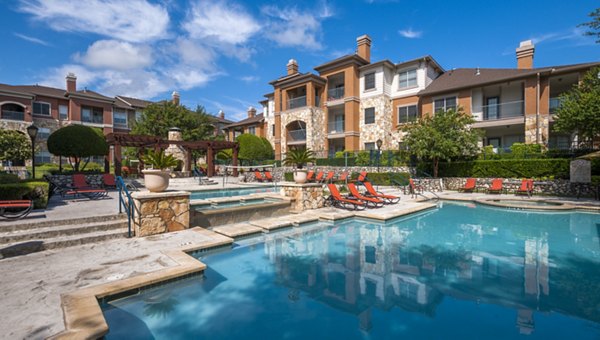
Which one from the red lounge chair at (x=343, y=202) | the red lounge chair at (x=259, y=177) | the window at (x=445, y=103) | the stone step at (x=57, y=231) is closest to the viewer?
the stone step at (x=57, y=231)

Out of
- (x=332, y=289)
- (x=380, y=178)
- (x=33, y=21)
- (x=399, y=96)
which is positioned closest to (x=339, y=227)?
(x=332, y=289)

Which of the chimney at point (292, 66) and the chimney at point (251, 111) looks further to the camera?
the chimney at point (251, 111)

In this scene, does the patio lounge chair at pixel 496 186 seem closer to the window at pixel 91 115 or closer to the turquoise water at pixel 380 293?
the turquoise water at pixel 380 293

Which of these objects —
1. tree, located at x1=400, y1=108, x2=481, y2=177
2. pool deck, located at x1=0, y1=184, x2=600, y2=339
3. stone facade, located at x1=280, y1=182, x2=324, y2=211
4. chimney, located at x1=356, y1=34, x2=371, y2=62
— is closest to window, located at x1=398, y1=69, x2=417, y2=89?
chimney, located at x1=356, y1=34, x2=371, y2=62

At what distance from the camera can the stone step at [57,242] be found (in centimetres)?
520

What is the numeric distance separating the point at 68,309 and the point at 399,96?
91.4 feet

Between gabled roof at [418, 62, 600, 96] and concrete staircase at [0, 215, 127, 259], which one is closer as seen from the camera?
concrete staircase at [0, 215, 127, 259]

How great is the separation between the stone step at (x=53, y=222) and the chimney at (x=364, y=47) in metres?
27.1

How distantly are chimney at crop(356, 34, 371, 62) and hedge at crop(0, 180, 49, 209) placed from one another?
89.1ft

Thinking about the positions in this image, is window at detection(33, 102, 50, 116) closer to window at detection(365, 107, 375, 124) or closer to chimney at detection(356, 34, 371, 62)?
chimney at detection(356, 34, 371, 62)

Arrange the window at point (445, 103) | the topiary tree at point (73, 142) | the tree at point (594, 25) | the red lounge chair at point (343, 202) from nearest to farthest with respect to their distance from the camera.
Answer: the red lounge chair at point (343, 202)
the tree at point (594, 25)
the topiary tree at point (73, 142)
the window at point (445, 103)

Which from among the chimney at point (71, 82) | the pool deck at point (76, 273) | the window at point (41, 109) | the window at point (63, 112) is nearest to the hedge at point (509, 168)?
the pool deck at point (76, 273)

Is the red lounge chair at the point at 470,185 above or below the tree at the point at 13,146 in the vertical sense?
below

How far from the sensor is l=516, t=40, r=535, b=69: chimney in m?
22.9
